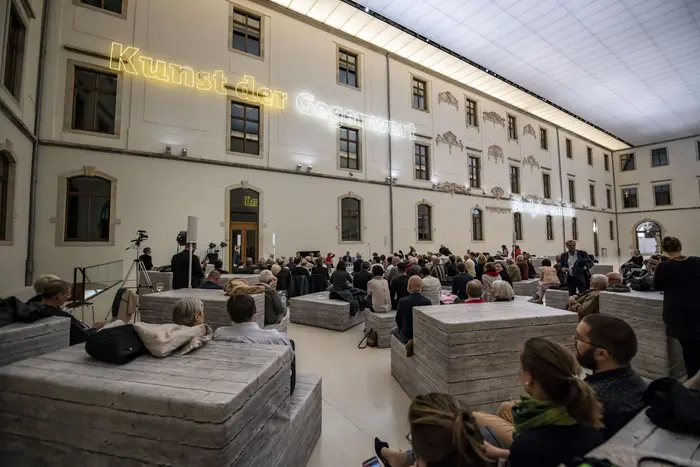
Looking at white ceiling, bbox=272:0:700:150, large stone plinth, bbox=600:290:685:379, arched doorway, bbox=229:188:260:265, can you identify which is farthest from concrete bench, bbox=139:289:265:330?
Answer: white ceiling, bbox=272:0:700:150

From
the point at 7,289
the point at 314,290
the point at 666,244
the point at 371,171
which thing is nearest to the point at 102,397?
the point at 666,244

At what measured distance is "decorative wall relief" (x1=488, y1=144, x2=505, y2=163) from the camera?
61.1 ft

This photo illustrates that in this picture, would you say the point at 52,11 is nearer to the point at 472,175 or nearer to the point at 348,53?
the point at 348,53

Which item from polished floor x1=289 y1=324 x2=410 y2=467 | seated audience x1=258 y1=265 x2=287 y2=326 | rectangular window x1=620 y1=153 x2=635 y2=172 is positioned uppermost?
rectangular window x1=620 y1=153 x2=635 y2=172

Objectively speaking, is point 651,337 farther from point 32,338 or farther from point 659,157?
point 659,157

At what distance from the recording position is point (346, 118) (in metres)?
13.3

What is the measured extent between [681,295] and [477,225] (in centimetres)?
1566

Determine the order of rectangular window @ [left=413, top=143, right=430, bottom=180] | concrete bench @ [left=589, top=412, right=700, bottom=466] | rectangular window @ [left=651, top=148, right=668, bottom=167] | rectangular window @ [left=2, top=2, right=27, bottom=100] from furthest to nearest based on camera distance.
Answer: rectangular window @ [left=651, top=148, right=668, bottom=167]
rectangular window @ [left=413, top=143, right=430, bottom=180]
rectangular window @ [left=2, top=2, right=27, bottom=100]
concrete bench @ [left=589, top=412, right=700, bottom=466]

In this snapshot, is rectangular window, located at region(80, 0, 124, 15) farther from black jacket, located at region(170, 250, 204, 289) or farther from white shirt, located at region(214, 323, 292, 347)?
white shirt, located at region(214, 323, 292, 347)

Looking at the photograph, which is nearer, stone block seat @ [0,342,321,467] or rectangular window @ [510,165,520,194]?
stone block seat @ [0,342,321,467]

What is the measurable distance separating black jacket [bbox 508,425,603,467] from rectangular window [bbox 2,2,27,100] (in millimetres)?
9927

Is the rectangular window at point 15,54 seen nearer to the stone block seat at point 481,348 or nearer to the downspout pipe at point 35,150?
the downspout pipe at point 35,150

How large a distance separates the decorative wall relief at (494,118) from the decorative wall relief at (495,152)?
1.46 meters

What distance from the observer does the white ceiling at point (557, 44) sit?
11.7 m
